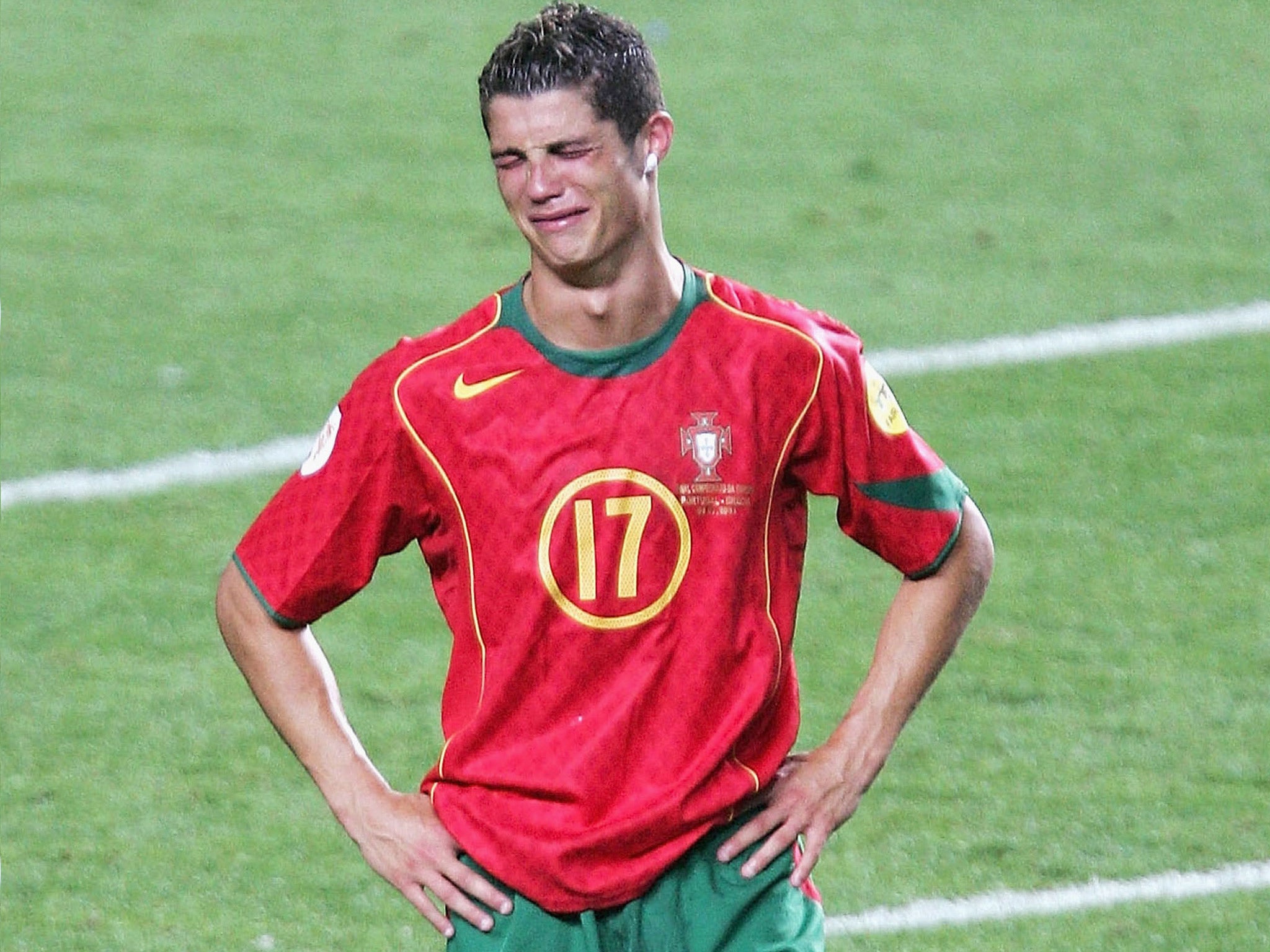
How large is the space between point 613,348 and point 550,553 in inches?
12.3

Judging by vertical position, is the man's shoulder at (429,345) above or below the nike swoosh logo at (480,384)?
above

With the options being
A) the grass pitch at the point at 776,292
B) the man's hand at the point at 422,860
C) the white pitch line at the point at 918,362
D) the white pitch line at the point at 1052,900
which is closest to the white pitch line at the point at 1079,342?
the white pitch line at the point at 918,362

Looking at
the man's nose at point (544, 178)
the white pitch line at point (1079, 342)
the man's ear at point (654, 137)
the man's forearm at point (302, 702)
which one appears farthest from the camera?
the white pitch line at point (1079, 342)

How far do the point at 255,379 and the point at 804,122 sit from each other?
10.2 ft

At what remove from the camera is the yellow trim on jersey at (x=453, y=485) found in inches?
141

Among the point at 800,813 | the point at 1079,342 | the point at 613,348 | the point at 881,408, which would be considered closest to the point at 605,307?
the point at 613,348

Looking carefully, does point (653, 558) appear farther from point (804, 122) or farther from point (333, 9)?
point (333, 9)

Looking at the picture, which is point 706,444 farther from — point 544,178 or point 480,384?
point 544,178

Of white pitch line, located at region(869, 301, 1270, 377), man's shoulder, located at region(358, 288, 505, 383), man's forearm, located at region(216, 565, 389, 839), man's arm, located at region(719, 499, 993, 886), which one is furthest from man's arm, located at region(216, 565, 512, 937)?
white pitch line, located at region(869, 301, 1270, 377)

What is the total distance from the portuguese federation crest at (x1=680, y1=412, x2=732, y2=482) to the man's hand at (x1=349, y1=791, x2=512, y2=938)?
0.66 metres

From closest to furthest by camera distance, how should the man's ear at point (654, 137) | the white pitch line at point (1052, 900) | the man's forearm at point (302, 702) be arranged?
the man's ear at point (654, 137), the man's forearm at point (302, 702), the white pitch line at point (1052, 900)

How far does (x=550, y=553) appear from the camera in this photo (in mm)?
3535

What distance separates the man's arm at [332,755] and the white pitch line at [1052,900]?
6.10 feet

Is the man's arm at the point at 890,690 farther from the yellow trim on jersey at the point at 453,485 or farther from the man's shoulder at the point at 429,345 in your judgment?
the man's shoulder at the point at 429,345
